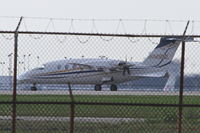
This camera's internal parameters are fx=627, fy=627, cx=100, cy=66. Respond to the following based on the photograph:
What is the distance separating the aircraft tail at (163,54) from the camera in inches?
510

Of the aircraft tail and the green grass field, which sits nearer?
the aircraft tail

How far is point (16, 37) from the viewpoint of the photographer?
35.7 ft

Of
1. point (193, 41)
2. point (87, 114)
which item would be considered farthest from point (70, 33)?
point (87, 114)

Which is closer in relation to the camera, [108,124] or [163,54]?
[163,54]

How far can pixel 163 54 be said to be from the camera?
1550 centimetres

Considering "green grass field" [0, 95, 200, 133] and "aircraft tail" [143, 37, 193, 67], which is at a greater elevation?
"aircraft tail" [143, 37, 193, 67]

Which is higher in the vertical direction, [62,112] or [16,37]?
[16,37]

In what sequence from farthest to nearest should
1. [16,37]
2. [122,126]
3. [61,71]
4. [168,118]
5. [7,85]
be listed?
1. [61,71]
2. [168,118]
3. [122,126]
4. [7,85]
5. [16,37]

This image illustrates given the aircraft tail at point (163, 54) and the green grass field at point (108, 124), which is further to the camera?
the green grass field at point (108, 124)

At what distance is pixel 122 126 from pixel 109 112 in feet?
14.8

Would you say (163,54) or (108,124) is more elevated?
(163,54)

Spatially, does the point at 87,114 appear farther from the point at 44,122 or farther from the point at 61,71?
the point at 61,71

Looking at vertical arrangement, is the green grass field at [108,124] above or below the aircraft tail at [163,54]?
below

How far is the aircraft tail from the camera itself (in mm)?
12956
